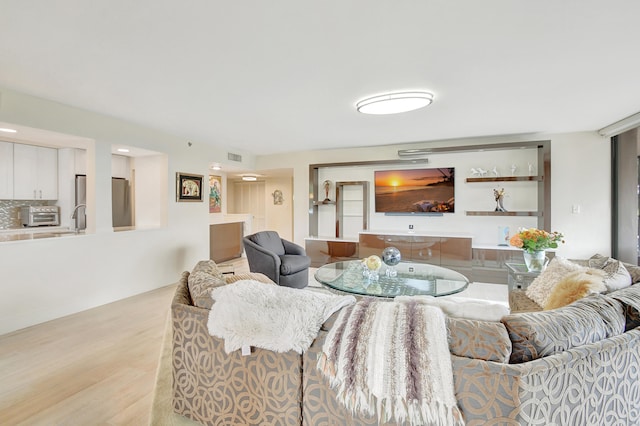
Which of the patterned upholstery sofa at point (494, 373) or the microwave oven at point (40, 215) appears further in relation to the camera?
the microwave oven at point (40, 215)

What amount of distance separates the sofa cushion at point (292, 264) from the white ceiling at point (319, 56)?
1.88 m

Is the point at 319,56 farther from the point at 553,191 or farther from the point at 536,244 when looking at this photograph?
the point at 553,191

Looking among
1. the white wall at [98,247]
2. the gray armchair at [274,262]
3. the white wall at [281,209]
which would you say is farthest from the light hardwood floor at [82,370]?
the white wall at [281,209]

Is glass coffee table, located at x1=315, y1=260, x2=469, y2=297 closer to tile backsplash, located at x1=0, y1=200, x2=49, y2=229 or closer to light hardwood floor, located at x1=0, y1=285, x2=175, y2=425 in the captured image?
light hardwood floor, located at x1=0, y1=285, x2=175, y2=425

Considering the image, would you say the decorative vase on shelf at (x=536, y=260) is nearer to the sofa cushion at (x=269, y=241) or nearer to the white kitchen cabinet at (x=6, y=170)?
the sofa cushion at (x=269, y=241)

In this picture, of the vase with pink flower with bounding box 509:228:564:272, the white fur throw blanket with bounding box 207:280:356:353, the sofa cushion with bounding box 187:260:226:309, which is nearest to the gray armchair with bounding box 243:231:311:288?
the sofa cushion with bounding box 187:260:226:309

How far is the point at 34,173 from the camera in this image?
4324 mm

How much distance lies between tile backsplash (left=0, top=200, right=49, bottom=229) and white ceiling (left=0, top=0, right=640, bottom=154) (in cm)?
243

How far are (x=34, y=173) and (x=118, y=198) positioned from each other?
3.54 feet

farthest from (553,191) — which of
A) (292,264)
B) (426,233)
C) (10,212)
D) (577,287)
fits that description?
(10,212)

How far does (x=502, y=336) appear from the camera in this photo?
1.05 m

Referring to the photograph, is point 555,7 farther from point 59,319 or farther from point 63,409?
point 59,319

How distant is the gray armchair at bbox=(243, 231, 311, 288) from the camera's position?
3824mm

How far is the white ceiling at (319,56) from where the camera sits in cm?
168
